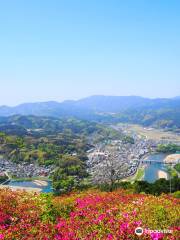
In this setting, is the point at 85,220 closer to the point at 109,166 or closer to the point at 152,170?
the point at 152,170

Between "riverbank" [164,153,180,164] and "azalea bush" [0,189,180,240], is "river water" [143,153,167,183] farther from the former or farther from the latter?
"azalea bush" [0,189,180,240]

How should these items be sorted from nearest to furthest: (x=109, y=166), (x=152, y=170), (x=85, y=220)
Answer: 1. (x=85, y=220)
2. (x=152, y=170)
3. (x=109, y=166)

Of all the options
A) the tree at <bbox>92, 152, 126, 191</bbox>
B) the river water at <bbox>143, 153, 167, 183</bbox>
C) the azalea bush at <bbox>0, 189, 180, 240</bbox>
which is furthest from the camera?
the tree at <bbox>92, 152, 126, 191</bbox>

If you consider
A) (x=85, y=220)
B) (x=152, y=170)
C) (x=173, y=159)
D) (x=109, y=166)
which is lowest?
(x=173, y=159)

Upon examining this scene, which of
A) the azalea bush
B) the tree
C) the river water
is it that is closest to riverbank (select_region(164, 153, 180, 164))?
the river water

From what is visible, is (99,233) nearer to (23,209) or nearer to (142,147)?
(23,209)

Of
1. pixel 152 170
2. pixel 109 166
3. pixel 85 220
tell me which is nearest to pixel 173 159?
pixel 152 170

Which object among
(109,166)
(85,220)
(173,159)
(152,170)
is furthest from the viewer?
(173,159)

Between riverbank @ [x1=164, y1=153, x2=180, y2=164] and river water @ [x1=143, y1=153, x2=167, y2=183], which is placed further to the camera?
riverbank @ [x1=164, y1=153, x2=180, y2=164]

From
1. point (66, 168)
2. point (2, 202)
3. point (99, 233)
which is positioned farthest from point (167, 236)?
point (66, 168)
